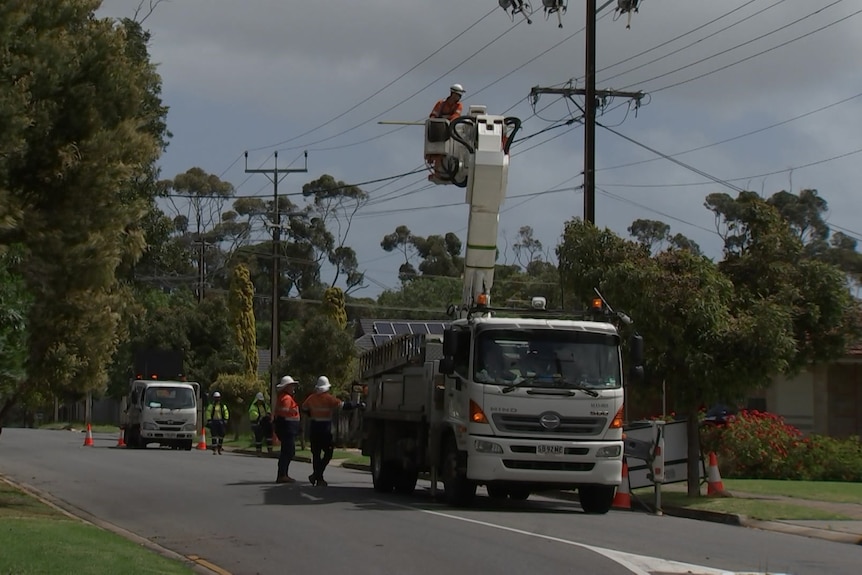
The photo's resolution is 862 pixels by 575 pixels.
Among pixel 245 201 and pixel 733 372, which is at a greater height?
pixel 245 201

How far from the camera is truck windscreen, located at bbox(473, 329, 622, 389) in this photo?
55.1ft

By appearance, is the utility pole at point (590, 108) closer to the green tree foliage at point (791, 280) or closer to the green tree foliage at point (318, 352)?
the green tree foliage at point (791, 280)

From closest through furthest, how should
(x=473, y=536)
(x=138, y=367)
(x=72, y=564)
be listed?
(x=72, y=564) → (x=473, y=536) → (x=138, y=367)

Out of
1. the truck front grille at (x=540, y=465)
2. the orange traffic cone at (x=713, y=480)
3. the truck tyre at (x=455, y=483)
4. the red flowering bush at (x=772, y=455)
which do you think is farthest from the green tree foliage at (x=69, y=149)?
the red flowering bush at (x=772, y=455)

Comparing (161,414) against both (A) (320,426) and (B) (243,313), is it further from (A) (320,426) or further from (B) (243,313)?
(B) (243,313)

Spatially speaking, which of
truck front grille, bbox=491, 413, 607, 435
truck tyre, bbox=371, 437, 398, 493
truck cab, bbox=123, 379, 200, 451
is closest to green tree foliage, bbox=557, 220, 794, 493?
truck front grille, bbox=491, 413, 607, 435

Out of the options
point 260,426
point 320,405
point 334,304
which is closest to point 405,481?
point 320,405

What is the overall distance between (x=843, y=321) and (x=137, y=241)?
1255cm

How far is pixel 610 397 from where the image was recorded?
16.8 metres

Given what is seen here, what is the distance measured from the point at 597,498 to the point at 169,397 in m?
25.7

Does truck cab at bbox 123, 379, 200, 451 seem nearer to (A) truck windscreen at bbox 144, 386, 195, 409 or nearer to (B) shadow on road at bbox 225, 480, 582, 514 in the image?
(A) truck windscreen at bbox 144, 386, 195, 409

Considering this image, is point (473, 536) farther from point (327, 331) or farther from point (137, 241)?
point (327, 331)

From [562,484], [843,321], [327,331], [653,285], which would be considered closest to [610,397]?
[562,484]

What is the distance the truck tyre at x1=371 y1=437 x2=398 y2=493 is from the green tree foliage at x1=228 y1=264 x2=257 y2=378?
137 feet
